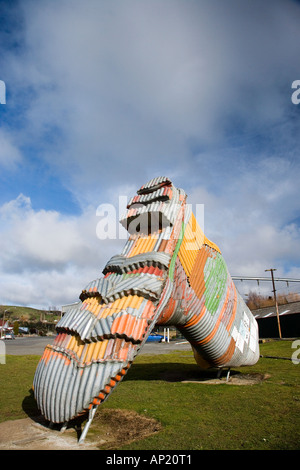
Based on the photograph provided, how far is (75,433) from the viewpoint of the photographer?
588cm

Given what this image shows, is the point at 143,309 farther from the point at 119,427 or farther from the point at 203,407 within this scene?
the point at 203,407

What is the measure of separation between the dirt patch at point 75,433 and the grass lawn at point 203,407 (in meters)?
0.23

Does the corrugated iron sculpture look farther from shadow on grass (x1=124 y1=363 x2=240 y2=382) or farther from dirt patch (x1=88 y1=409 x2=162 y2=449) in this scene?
shadow on grass (x1=124 y1=363 x2=240 y2=382)

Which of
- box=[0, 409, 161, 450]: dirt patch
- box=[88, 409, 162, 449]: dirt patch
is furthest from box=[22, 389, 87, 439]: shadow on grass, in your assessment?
box=[88, 409, 162, 449]: dirt patch

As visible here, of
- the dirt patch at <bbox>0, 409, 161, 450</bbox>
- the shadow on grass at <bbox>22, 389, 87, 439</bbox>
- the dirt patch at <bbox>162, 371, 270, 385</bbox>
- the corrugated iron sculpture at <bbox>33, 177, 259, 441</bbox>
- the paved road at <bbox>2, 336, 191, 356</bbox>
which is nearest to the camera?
the dirt patch at <bbox>0, 409, 161, 450</bbox>

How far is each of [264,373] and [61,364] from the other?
10518 mm

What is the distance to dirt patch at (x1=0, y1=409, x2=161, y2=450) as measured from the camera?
5.31 metres

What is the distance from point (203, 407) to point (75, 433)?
360cm

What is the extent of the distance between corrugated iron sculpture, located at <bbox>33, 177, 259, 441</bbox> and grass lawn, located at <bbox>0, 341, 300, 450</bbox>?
4.10 ft

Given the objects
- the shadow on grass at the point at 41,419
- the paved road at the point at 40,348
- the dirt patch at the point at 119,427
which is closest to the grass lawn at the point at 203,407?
the shadow on grass at the point at 41,419

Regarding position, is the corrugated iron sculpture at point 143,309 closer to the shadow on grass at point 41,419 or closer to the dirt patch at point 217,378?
the shadow on grass at point 41,419

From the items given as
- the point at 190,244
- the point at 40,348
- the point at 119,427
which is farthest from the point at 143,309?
the point at 40,348

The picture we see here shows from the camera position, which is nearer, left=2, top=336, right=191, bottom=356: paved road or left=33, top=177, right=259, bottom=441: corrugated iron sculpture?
left=33, top=177, right=259, bottom=441: corrugated iron sculpture

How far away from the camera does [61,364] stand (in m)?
5.68
